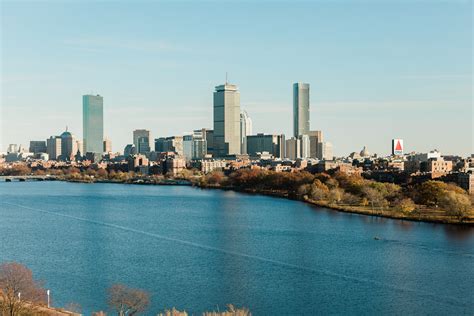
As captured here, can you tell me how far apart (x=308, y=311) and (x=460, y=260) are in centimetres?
535

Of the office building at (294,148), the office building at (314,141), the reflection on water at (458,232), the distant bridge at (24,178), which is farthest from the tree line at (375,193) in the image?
the office building at (314,141)

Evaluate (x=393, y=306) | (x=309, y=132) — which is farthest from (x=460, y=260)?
(x=309, y=132)

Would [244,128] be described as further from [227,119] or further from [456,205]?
[456,205]

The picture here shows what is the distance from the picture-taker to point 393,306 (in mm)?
10758

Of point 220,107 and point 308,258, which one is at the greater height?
point 220,107

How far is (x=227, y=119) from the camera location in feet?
296

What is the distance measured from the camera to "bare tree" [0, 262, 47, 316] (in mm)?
8539

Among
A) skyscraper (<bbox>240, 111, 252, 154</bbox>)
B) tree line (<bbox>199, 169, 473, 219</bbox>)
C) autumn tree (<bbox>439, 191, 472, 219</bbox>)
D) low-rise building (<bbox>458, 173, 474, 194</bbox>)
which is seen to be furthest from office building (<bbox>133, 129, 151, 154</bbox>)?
autumn tree (<bbox>439, 191, 472, 219</bbox>)

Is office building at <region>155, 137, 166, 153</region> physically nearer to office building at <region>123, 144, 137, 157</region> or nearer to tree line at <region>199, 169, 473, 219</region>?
office building at <region>123, 144, 137, 157</region>

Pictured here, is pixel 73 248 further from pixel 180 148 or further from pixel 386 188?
pixel 180 148

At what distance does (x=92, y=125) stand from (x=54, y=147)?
14.3 m

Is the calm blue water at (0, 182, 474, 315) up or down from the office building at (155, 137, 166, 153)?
down

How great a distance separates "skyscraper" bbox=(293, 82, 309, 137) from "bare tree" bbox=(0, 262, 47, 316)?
326 ft

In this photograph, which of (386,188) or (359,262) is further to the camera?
(386,188)
